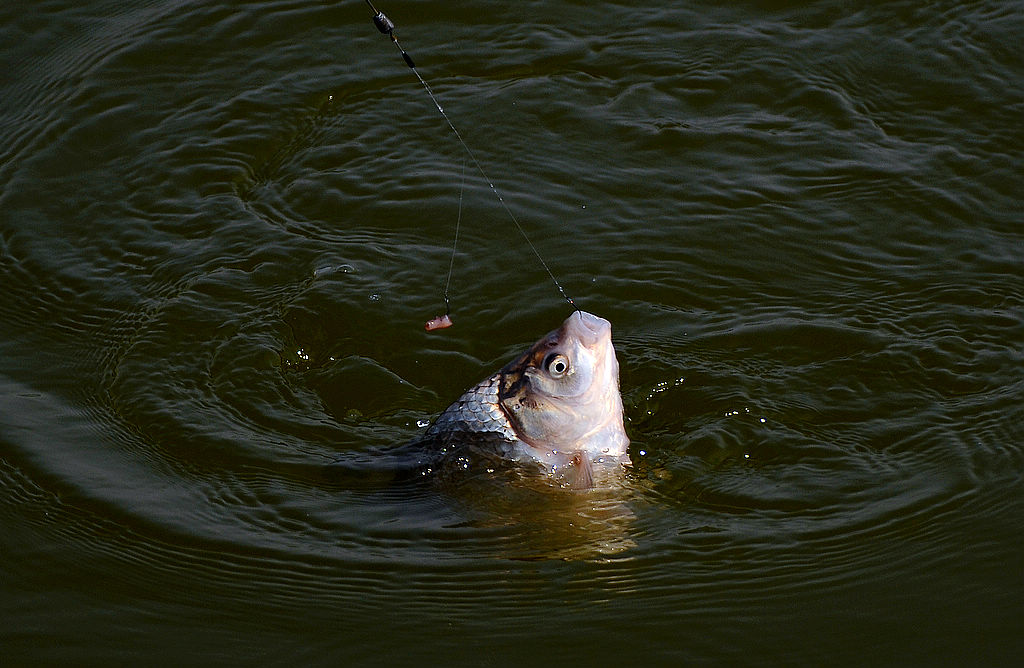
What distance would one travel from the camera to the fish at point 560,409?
426cm

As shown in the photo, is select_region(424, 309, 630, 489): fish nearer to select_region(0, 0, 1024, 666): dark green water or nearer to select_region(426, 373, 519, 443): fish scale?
select_region(426, 373, 519, 443): fish scale

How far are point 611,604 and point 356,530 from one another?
35.9 inches

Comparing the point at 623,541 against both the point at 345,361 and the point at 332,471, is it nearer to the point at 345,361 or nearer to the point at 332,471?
the point at 332,471

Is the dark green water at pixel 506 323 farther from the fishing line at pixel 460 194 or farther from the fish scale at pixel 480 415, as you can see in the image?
the fish scale at pixel 480 415

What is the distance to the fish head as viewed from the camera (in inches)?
167

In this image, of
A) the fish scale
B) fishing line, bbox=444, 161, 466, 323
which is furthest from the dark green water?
the fish scale

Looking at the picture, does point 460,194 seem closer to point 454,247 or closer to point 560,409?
point 454,247

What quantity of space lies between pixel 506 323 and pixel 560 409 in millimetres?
1210

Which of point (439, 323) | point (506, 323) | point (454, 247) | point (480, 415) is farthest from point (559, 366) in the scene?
point (454, 247)

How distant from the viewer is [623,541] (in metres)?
4.06

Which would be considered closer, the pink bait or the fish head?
the fish head

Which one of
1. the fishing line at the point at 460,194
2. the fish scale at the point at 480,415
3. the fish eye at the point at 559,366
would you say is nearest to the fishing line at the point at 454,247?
the fishing line at the point at 460,194

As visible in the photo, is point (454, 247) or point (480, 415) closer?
point (480, 415)

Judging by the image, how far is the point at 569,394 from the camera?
14.0ft
